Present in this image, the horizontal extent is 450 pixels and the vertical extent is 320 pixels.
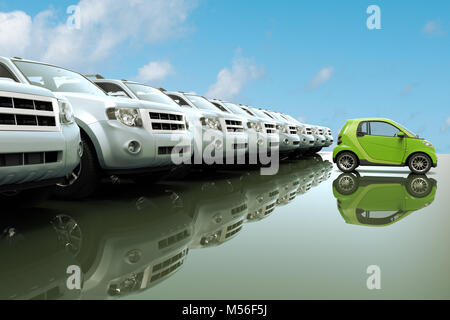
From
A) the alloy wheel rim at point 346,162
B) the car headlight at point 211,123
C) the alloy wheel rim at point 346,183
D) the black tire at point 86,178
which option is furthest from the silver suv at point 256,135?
the black tire at point 86,178

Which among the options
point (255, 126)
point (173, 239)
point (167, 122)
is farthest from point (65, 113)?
point (255, 126)

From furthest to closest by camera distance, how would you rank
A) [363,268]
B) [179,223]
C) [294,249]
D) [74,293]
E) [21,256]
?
[179,223] → [294,249] → [21,256] → [363,268] → [74,293]

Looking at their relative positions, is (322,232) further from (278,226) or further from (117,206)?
(117,206)

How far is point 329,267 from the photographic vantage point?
365cm

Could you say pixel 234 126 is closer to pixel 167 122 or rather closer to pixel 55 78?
pixel 167 122

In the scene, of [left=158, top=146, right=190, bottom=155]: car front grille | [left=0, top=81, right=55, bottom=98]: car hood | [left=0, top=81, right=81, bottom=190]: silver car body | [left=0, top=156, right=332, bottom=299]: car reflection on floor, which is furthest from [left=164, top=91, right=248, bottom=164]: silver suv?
[left=0, top=81, right=55, bottom=98]: car hood

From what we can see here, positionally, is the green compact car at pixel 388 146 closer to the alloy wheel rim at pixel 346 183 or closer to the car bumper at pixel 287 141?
the alloy wheel rim at pixel 346 183

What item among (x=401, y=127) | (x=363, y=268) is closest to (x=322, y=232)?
(x=363, y=268)

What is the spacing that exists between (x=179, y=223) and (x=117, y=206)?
1.48m

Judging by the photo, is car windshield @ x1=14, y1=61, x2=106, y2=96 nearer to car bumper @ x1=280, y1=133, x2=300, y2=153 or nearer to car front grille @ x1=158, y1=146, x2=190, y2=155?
car front grille @ x1=158, y1=146, x2=190, y2=155

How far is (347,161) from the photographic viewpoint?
12.9 meters

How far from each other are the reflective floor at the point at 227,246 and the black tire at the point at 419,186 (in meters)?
0.52

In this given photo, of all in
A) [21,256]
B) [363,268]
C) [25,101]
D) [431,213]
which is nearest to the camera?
[363,268]

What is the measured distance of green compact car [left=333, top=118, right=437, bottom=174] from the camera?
12.2 metres
